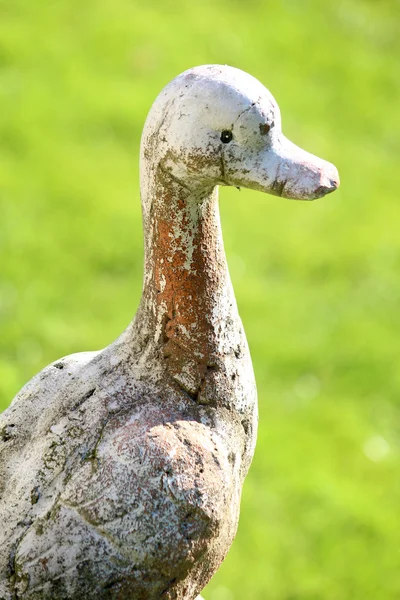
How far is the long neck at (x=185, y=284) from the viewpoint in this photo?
258cm

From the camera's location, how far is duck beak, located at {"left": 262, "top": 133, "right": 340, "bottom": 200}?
2438 mm

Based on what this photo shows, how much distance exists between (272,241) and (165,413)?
4.28 metres

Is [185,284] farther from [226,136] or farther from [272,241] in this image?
[272,241]

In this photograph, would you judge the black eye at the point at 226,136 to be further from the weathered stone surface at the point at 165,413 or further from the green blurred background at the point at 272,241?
the green blurred background at the point at 272,241

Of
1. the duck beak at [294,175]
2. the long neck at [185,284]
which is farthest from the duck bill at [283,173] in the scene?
the long neck at [185,284]

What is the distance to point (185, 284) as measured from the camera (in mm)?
2633

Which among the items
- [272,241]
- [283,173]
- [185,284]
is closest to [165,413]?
[185,284]

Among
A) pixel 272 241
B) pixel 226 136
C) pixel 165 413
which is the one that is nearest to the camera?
pixel 226 136

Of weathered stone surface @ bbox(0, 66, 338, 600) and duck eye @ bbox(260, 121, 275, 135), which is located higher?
duck eye @ bbox(260, 121, 275, 135)

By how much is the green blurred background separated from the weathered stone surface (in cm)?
211

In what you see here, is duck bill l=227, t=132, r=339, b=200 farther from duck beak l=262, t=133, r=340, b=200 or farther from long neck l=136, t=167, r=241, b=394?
long neck l=136, t=167, r=241, b=394

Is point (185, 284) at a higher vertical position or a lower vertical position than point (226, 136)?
lower

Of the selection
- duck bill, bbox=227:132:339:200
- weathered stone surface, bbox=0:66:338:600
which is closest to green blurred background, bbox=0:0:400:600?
weathered stone surface, bbox=0:66:338:600

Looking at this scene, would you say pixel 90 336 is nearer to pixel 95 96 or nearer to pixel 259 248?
pixel 259 248
